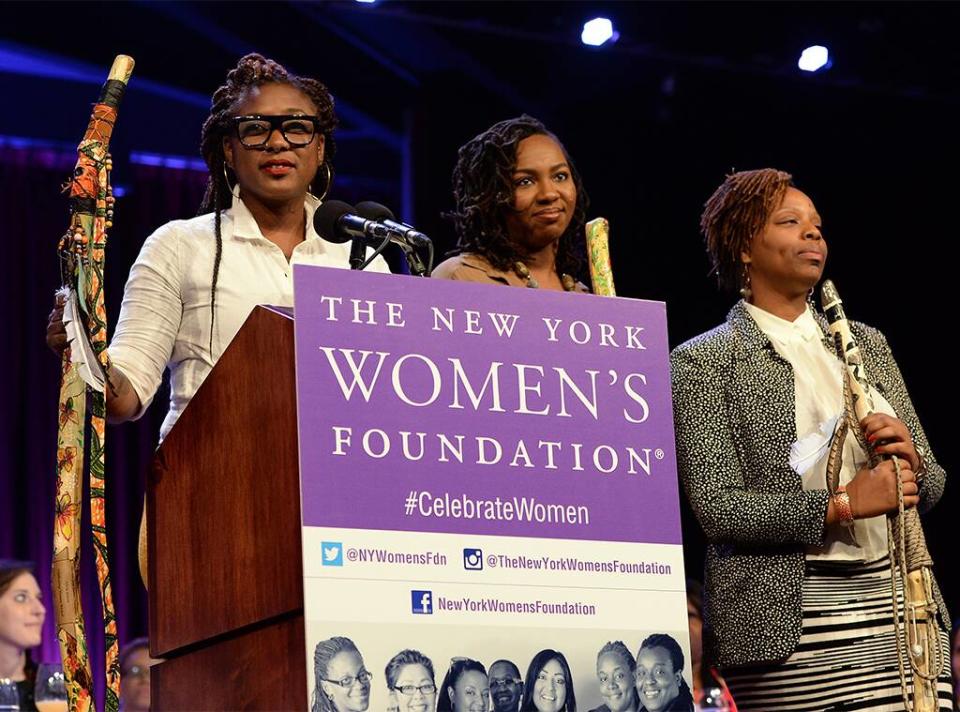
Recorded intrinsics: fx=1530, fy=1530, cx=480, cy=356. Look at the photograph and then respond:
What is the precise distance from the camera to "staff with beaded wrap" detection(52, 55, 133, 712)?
2.28 metres

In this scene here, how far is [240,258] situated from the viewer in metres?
2.77

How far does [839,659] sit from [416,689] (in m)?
1.20

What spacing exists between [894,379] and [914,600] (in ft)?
1.79

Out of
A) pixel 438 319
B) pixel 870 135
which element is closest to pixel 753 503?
pixel 438 319

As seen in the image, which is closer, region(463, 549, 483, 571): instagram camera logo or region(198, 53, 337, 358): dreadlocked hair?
region(463, 549, 483, 571): instagram camera logo

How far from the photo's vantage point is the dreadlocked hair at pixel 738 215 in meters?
3.32

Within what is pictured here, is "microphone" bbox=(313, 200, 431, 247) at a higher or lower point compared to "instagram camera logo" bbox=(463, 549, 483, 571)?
higher

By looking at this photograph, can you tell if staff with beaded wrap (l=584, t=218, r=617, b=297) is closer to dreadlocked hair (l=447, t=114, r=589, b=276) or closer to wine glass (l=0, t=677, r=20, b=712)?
dreadlocked hair (l=447, t=114, r=589, b=276)

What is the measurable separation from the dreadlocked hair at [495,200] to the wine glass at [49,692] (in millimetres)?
1912

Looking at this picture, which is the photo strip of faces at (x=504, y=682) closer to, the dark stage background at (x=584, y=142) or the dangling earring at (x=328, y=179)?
the dangling earring at (x=328, y=179)

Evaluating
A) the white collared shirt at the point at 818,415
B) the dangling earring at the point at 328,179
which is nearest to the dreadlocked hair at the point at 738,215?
the white collared shirt at the point at 818,415

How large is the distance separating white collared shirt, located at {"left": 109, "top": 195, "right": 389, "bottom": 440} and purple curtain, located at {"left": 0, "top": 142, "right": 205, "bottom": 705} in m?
4.65

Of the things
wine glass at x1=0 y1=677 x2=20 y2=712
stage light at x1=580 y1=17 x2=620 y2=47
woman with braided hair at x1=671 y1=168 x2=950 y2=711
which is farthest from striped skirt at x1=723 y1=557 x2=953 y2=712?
stage light at x1=580 y1=17 x2=620 y2=47

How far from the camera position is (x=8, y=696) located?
164 inches
